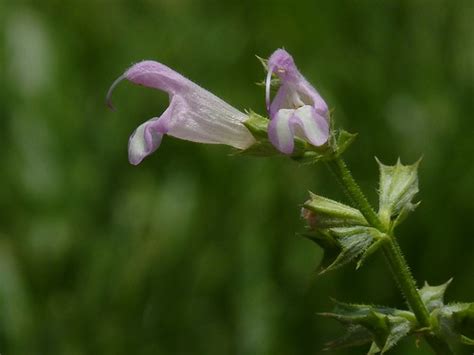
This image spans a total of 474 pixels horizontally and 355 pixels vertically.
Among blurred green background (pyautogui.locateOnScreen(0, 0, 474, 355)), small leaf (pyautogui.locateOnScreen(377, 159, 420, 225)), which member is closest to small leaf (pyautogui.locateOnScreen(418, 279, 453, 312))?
small leaf (pyautogui.locateOnScreen(377, 159, 420, 225))

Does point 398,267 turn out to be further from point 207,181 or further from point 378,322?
point 207,181

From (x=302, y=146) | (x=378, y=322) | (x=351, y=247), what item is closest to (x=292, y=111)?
(x=302, y=146)

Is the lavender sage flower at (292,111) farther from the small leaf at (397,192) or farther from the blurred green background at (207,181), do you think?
the blurred green background at (207,181)

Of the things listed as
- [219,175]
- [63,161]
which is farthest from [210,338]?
[63,161]

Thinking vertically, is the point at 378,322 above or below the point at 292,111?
below

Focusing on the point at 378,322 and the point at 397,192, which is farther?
the point at 397,192

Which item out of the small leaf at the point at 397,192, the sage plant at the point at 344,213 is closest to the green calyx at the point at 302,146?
the sage plant at the point at 344,213

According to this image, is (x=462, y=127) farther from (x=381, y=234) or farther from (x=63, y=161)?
(x=381, y=234)
